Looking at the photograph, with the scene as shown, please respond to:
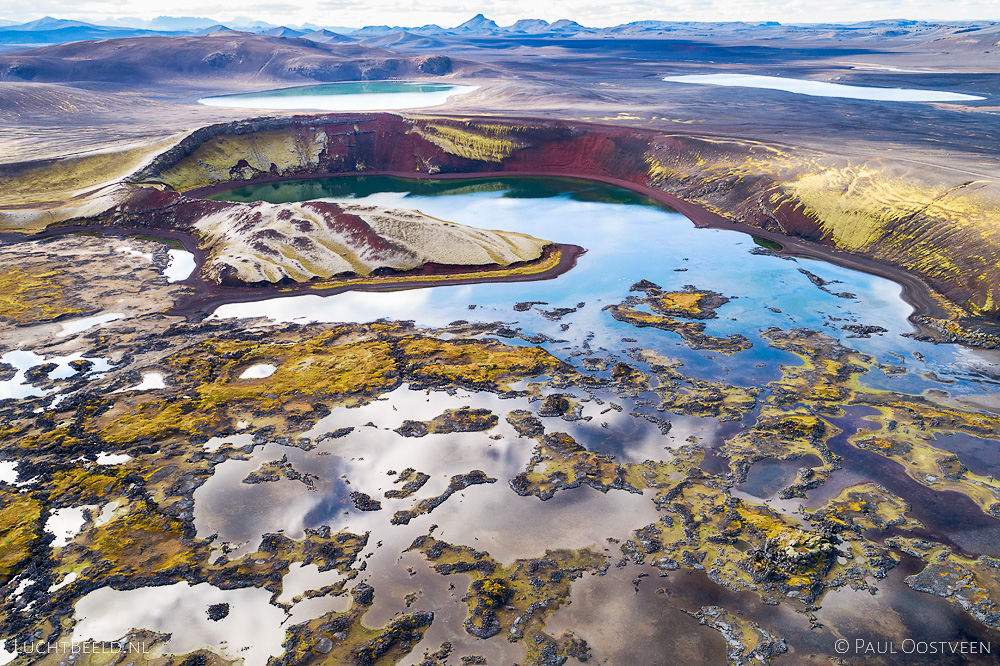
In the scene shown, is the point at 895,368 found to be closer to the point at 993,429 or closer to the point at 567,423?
the point at 993,429

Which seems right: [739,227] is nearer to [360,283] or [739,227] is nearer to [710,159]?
[710,159]

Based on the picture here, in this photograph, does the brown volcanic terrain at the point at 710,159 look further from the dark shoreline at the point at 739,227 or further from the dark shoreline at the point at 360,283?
the dark shoreline at the point at 360,283

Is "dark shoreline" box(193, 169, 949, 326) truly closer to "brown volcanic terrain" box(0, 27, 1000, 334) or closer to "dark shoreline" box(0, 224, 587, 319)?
"brown volcanic terrain" box(0, 27, 1000, 334)

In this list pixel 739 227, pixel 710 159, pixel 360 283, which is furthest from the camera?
pixel 710 159

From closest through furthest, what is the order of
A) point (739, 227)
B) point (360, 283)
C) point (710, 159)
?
1. point (360, 283)
2. point (739, 227)
3. point (710, 159)

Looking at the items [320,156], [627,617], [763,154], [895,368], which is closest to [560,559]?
[627,617]

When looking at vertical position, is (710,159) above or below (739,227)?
above

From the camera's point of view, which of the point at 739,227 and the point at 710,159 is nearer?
the point at 739,227

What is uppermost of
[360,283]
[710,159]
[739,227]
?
[710,159]

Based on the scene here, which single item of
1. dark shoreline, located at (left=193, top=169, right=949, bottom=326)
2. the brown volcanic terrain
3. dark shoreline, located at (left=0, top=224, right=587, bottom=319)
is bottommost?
dark shoreline, located at (left=0, top=224, right=587, bottom=319)

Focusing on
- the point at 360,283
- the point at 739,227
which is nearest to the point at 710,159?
the point at 739,227

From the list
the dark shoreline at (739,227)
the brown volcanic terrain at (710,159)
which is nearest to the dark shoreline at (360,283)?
the dark shoreline at (739,227)

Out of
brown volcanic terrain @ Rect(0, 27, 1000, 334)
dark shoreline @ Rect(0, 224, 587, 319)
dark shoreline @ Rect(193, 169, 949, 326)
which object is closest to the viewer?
dark shoreline @ Rect(193, 169, 949, 326)

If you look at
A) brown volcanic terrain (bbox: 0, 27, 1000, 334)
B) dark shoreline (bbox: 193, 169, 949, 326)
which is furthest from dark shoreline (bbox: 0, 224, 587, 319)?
brown volcanic terrain (bbox: 0, 27, 1000, 334)
